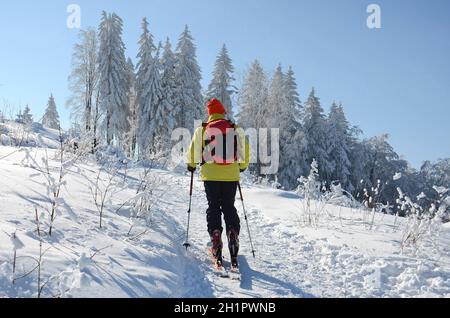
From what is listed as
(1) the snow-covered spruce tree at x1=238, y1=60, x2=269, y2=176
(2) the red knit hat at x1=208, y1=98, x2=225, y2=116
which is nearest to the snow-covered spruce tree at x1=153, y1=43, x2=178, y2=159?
(1) the snow-covered spruce tree at x1=238, y1=60, x2=269, y2=176

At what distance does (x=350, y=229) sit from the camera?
6504mm

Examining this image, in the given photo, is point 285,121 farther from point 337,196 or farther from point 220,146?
point 220,146

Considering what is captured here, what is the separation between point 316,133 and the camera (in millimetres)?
36312

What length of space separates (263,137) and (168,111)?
30.6ft

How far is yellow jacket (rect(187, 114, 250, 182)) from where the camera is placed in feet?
16.3

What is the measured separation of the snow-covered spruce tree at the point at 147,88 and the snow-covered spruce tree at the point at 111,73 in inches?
65.2

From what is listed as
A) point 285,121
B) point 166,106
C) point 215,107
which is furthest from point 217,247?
point 285,121

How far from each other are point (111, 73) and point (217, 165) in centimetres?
2849

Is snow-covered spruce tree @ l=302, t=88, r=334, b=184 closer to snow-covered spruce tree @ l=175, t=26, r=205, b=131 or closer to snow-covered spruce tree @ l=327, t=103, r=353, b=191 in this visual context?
snow-covered spruce tree @ l=327, t=103, r=353, b=191

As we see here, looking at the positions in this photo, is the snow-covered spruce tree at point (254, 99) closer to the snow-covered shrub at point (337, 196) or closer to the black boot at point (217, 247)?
the snow-covered shrub at point (337, 196)

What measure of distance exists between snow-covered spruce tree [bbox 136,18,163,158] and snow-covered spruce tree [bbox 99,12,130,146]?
5.43ft

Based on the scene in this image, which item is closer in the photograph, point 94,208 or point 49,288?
point 49,288
